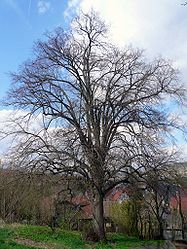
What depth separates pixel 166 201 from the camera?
90.9 feet

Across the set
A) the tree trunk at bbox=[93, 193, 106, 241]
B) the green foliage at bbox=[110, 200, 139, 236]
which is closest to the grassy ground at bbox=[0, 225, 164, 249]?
Answer: the tree trunk at bbox=[93, 193, 106, 241]

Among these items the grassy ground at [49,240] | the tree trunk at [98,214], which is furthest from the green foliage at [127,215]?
the grassy ground at [49,240]

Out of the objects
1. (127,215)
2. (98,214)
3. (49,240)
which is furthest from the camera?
(127,215)

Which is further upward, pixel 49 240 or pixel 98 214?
pixel 98 214

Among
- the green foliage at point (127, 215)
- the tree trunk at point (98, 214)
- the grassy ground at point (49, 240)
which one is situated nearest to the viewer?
the grassy ground at point (49, 240)

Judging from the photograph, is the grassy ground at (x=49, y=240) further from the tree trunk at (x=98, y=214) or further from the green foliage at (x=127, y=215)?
the green foliage at (x=127, y=215)

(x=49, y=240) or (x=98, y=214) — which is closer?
(x=49, y=240)

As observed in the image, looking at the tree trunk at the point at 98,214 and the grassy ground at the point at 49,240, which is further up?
the tree trunk at the point at 98,214

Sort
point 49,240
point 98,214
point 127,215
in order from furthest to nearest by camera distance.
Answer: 1. point 127,215
2. point 98,214
3. point 49,240

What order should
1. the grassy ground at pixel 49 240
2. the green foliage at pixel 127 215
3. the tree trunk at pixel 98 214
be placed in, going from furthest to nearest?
1. the green foliage at pixel 127 215
2. the tree trunk at pixel 98 214
3. the grassy ground at pixel 49 240

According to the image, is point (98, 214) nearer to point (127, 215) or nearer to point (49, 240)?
point (127, 215)

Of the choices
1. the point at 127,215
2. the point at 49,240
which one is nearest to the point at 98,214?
the point at 127,215

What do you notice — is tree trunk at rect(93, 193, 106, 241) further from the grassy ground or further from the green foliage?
the green foliage

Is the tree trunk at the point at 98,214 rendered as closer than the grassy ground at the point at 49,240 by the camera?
No
